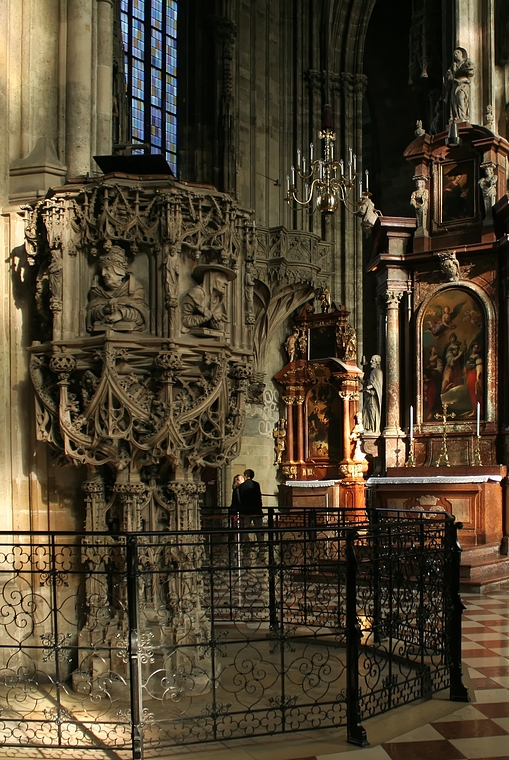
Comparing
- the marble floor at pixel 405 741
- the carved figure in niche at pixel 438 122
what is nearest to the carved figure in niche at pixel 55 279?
the marble floor at pixel 405 741

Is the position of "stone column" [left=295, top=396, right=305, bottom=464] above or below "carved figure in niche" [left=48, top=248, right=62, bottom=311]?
below

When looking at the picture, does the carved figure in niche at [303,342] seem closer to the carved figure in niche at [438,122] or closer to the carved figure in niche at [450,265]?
the carved figure in niche at [450,265]

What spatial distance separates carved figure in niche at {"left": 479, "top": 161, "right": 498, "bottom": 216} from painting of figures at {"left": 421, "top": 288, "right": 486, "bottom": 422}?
4.16 ft

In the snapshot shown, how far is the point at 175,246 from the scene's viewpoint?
564 cm

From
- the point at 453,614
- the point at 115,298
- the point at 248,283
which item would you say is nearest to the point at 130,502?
the point at 115,298

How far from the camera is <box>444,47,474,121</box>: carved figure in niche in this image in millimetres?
13742

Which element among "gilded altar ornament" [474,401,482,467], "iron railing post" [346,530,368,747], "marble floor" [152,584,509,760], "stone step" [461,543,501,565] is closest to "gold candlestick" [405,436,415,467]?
"gilded altar ornament" [474,401,482,467]

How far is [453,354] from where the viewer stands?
13305 millimetres

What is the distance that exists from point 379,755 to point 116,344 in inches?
104

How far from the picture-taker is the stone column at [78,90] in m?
6.26

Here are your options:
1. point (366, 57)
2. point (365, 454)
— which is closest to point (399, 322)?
point (365, 454)

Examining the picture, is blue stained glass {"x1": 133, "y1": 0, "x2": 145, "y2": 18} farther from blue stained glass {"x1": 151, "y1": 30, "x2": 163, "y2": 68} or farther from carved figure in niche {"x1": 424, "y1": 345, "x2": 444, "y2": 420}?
carved figure in niche {"x1": 424, "y1": 345, "x2": 444, "y2": 420}

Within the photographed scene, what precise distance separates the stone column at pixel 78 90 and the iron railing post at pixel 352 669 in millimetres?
3248

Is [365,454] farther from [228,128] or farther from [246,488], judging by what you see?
[228,128]
